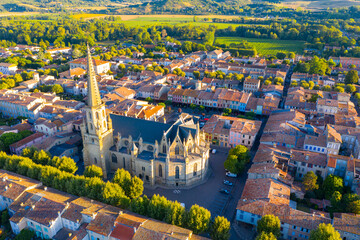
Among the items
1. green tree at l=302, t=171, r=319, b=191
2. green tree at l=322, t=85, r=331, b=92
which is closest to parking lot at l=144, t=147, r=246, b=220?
green tree at l=302, t=171, r=319, b=191

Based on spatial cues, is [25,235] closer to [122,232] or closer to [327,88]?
[122,232]

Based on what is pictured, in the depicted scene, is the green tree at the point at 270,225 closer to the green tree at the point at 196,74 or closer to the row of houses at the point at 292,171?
the row of houses at the point at 292,171

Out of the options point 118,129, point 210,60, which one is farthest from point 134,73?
point 118,129

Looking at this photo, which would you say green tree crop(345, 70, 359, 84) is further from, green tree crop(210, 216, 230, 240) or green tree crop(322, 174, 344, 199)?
green tree crop(210, 216, 230, 240)

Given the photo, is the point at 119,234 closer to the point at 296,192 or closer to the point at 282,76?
the point at 296,192

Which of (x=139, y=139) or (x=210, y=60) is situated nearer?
(x=139, y=139)

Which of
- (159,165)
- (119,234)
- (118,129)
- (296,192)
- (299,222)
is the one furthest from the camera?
(118,129)
